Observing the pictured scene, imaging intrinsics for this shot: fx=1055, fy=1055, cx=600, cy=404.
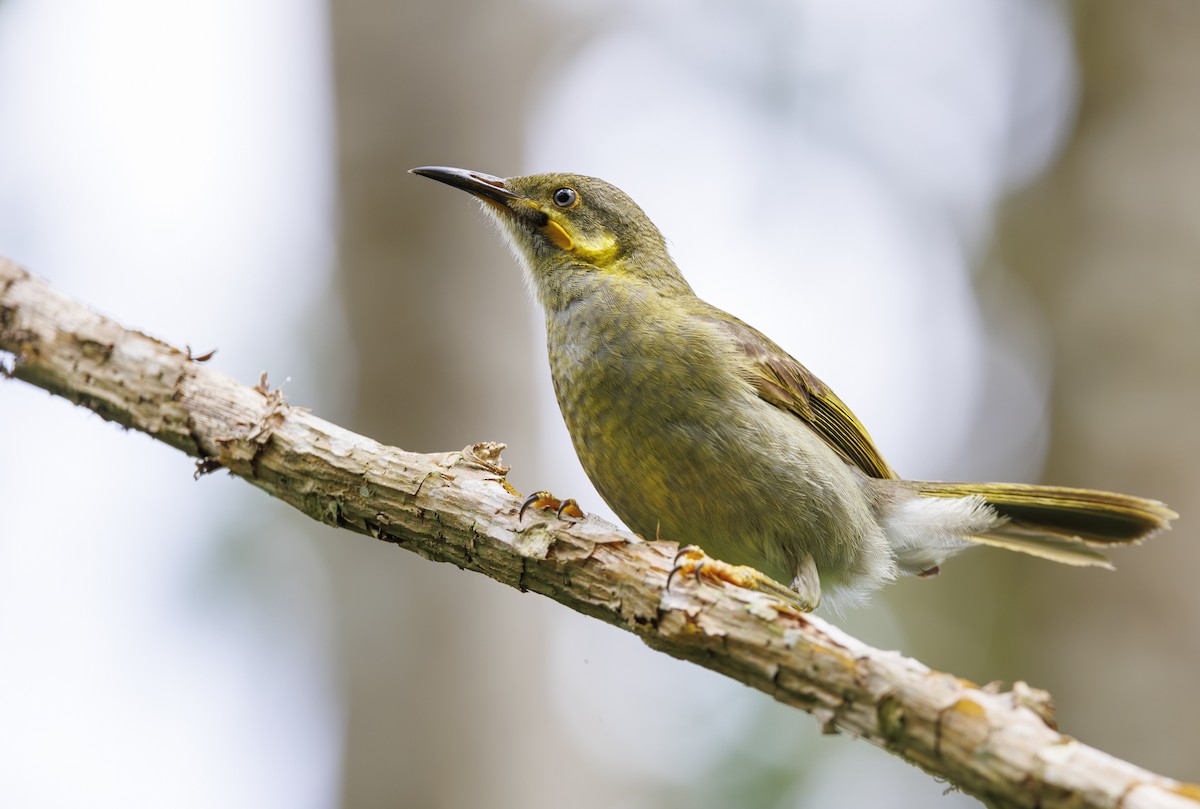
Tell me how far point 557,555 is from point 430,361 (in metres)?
3.09

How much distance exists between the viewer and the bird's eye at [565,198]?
4.60 m

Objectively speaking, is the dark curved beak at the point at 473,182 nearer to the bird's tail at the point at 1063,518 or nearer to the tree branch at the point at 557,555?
the tree branch at the point at 557,555

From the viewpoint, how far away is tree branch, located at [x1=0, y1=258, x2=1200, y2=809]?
6.66 ft

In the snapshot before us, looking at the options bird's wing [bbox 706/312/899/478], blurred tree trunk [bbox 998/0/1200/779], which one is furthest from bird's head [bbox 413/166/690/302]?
blurred tree trunk [bbox 998/0/1200/779]

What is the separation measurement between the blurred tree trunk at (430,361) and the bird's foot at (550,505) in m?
2.65

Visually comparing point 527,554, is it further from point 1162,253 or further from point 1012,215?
point 1012,215

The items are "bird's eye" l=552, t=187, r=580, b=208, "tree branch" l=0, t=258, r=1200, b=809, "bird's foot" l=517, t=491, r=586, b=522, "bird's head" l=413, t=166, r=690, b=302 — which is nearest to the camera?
"tree branch" l=0, t=258, r=1200, b=809

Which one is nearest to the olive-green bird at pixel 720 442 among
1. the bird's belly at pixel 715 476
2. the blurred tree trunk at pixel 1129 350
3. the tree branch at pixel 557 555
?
the bird's belly at pixel 715 476

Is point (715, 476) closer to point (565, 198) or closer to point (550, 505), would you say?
point (550, 505)

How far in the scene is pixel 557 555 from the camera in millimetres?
2740

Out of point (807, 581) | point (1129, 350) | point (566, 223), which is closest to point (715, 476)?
point (807, 581)

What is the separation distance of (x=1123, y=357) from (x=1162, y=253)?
0.60 metres

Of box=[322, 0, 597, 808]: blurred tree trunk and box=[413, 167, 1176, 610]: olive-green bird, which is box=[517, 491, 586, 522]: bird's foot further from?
box=[322, 0, 597, 808]: blurred tree trunk

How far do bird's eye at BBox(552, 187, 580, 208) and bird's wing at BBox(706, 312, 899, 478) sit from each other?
0.83 metres
